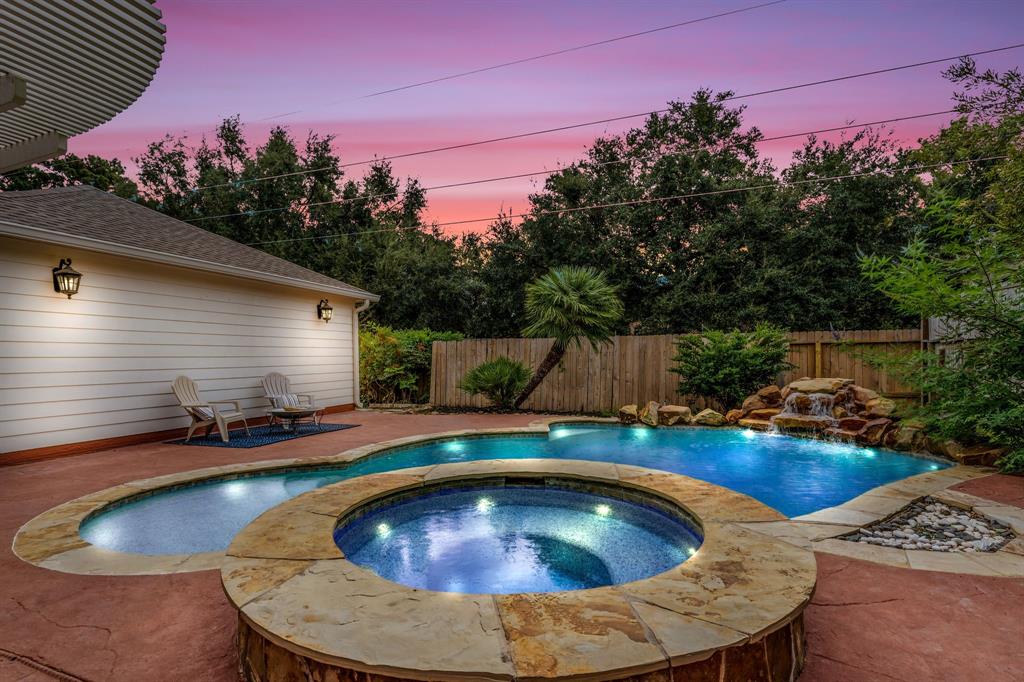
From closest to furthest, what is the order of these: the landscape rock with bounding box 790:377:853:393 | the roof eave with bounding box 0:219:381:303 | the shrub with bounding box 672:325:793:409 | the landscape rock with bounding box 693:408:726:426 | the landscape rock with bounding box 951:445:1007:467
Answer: the landscape rock with bounding box 951:445:1007:467 → the roof eave with bounding box 0:219:381:303 → the landscape rock with bounding box 790:377:853:393 → the landscape rock with bounding box 693:408:726:426 → the shrub with bounding box 672:325:793:409

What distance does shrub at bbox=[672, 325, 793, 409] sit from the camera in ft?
27.7

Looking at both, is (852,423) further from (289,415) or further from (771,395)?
(289,415)

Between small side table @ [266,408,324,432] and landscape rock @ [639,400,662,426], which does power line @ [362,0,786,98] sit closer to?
landscape rock @ [639,400,662,426]

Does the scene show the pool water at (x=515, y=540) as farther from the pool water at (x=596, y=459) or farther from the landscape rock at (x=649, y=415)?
the landscape rock at (x=649, y=415)

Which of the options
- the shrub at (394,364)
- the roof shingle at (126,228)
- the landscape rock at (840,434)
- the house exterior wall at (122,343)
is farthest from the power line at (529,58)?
the landscape rock at (840,434)

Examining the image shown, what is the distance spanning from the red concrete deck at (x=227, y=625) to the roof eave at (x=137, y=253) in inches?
150

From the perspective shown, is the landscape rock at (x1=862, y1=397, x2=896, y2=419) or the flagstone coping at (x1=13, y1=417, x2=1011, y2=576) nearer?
the flagstone coping at (x1=13, y1=417, x2=1011, y2=576)

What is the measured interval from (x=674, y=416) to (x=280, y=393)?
6.46 metres

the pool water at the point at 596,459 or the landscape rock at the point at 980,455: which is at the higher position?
the landscape rock at the point at 980,455

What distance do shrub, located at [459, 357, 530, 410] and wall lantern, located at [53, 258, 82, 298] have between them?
5952 millimetres

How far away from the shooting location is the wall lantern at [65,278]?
227 inches

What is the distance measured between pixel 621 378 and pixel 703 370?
5.31ft

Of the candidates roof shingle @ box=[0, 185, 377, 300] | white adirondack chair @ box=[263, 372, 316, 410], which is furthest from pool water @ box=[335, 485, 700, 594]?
roof shingle @ box=[0, 185, 377, 300]

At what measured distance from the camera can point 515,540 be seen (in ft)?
11.5
